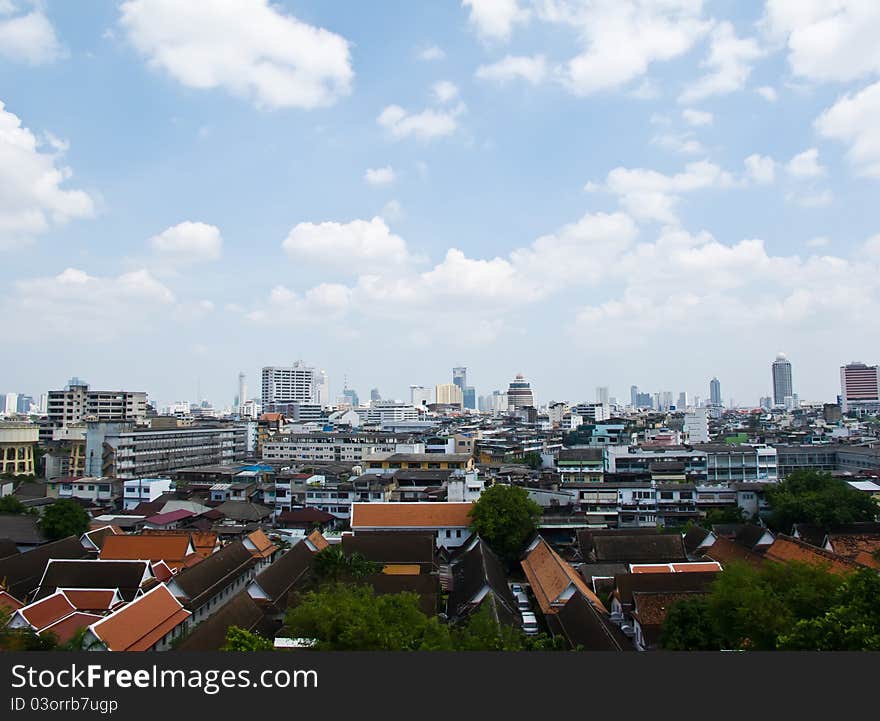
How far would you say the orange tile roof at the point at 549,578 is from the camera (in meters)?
19.8

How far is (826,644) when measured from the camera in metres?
10.9

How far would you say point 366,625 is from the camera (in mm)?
12031

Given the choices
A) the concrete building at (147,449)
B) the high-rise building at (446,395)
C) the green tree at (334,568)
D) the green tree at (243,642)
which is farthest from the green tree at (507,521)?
the high-rise building at (446,395)

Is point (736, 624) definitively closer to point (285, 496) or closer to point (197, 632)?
point (197, 632)

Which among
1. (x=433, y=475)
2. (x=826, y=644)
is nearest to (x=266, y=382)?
(x=433, y=475)

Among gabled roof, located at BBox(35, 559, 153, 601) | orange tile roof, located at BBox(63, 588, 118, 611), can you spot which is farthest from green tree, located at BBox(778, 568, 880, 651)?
gabled roof, located at BBox(35, 559, 153, 601)

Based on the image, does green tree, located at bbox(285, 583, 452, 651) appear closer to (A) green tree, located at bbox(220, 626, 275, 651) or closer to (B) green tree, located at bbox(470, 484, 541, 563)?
(A) green tree, located at bbox(220, 626, 275, 651)

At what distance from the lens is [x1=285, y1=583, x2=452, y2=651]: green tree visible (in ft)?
39.2

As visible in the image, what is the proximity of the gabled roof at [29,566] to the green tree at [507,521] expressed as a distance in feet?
50.9

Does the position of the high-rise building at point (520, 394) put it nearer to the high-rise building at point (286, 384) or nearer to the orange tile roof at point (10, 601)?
the high-rise building at point (286, 384)

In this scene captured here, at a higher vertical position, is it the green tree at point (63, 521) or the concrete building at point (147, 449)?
the concrete building at point (147, 449)

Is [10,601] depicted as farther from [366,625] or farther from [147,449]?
[147,449]

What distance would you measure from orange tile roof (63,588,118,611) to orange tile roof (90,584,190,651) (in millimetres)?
1782

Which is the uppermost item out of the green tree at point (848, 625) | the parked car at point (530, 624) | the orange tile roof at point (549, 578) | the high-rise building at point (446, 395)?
the high-rise building at point (446, 395)
